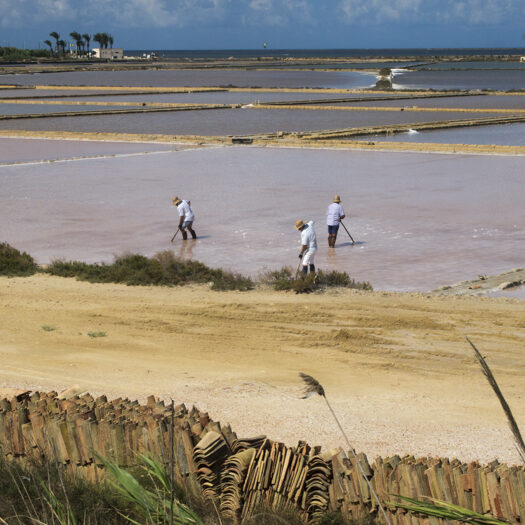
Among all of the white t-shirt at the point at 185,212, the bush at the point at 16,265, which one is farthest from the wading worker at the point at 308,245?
the bush at the point at 16,265

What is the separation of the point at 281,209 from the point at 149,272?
716cm

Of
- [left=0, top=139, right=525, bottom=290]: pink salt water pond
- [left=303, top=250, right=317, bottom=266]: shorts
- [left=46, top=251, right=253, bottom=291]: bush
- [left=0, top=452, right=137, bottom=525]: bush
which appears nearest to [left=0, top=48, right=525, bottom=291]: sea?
[left=0, top=139, right=525, bottom=290]: pink salt water pond

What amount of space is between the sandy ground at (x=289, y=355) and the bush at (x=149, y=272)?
26 centimetres

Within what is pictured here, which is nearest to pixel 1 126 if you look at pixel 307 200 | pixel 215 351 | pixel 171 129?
pixel 171 129

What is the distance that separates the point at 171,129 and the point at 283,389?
121 ft

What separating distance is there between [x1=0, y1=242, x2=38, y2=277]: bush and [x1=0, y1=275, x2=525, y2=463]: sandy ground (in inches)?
17.9

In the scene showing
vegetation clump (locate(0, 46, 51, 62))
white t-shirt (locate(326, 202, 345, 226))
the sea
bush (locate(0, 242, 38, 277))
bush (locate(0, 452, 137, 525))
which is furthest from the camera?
vegetation clump (locate(0, 46, 51, 62))

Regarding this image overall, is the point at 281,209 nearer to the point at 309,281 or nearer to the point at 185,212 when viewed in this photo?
the point at 185,212

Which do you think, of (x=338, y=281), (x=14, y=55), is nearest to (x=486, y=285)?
(x=338, y=281)

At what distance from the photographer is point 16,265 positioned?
14219 mm

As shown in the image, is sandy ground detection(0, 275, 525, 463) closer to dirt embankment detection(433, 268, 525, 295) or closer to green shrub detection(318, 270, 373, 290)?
green shrub detection(318, 270, 373, 290)

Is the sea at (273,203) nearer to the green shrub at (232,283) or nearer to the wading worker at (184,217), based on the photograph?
the wading worker at (184,217)

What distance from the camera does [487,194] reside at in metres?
22.3

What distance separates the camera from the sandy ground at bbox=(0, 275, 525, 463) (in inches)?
284
